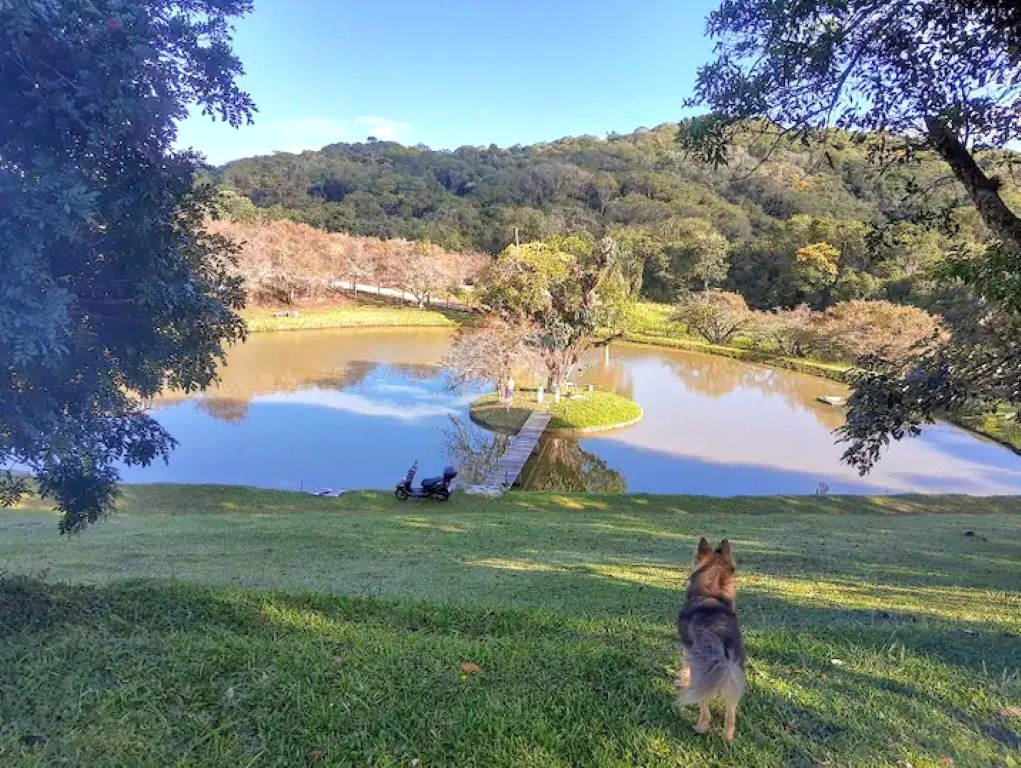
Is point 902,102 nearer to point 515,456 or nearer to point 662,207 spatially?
point 515,456

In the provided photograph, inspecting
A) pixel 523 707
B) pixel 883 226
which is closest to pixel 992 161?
pixel 883 226

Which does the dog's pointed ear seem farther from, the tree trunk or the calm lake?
the calm lake

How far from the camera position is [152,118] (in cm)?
310

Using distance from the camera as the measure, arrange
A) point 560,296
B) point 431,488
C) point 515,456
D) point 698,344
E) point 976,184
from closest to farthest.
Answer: point 976,184
point 431,488
point 515,456
point 560,296
point 698,344

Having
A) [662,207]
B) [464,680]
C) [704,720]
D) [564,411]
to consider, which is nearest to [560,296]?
[564,411]

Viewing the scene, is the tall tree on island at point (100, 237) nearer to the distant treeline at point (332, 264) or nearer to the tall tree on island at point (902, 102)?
the tall tree on island at point (902, 102)

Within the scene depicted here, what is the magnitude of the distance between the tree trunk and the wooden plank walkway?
11.7m

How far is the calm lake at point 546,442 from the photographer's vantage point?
58.3 ft

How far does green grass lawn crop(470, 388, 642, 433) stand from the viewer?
76.4 feet

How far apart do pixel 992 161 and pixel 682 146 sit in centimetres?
296

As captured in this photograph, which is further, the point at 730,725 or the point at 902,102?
the point at 902,102

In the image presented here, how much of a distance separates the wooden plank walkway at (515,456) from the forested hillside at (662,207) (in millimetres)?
9702

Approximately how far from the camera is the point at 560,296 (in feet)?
87.6

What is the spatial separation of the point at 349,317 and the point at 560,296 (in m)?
24.2
